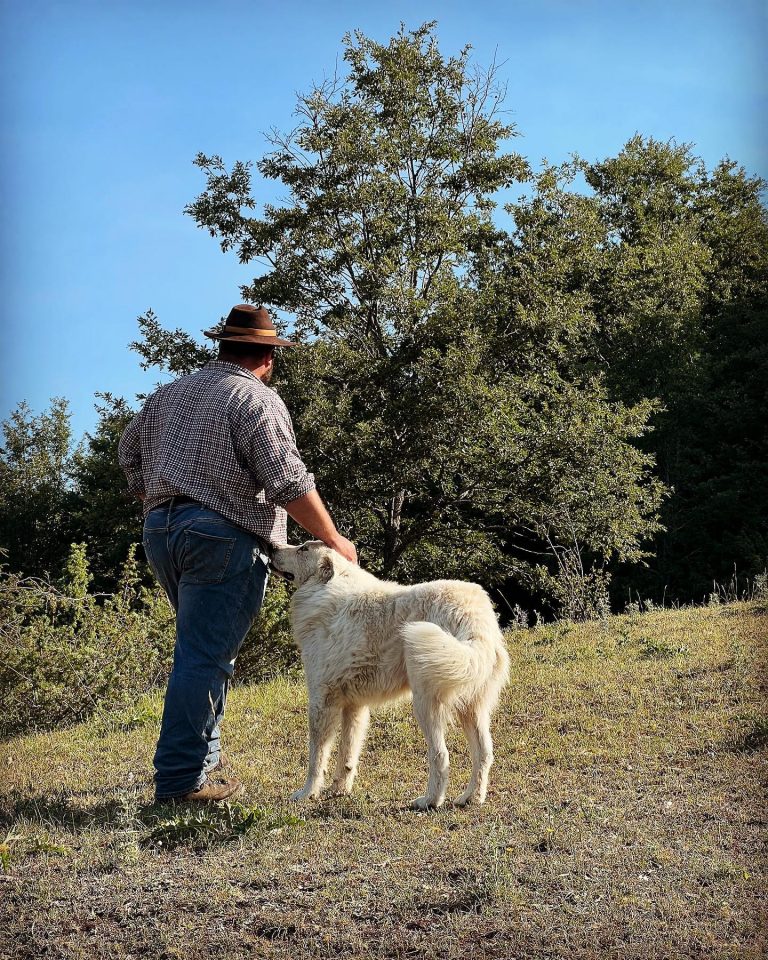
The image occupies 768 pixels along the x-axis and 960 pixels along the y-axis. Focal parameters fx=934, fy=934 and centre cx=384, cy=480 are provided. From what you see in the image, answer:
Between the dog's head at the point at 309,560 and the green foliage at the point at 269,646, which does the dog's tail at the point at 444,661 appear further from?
the green foliage at the point at 269,646

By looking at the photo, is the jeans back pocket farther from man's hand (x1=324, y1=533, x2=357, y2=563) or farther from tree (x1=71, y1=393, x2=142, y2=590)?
tree (x1=71, y1=393, x2=142, y2=590)

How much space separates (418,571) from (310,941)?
19.4 metres

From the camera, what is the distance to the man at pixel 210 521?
4.57 metres

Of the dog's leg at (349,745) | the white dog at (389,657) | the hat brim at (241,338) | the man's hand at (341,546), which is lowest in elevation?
the dog's leg at (349,745)

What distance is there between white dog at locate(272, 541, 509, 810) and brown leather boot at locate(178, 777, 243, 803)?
35cm

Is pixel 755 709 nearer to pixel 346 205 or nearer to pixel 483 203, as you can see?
pixel 346 205

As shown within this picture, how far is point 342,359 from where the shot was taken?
65.8 feet

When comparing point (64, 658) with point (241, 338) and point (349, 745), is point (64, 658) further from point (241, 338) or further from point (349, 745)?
point (241, 338)

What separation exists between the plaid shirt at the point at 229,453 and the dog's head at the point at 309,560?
419 mm

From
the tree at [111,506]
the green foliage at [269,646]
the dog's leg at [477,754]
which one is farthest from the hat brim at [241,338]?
the tree at [111,506]

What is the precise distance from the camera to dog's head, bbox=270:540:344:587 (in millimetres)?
5195

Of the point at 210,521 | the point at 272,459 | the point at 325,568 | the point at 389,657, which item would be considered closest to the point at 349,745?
the point at 389,657

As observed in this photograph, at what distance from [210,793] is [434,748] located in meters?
1.18

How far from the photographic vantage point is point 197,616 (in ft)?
15.1
